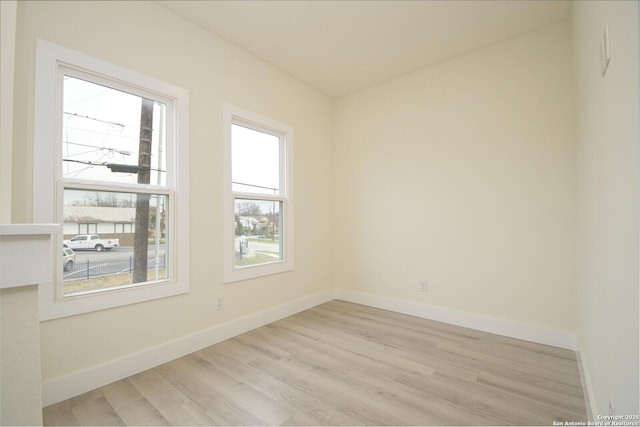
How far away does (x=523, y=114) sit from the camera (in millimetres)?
2701

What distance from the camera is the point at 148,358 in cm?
215

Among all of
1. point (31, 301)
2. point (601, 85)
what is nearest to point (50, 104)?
point (31, 301)

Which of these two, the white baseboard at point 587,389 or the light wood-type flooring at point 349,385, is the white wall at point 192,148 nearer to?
the light wood-type flooring at point 349,385

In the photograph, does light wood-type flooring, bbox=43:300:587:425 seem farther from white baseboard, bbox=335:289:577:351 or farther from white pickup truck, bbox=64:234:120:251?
white pickup truck, bbox=64:234:120:251

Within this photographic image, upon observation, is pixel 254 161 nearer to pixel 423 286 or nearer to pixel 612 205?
pixel 423 286

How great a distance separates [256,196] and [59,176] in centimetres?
159

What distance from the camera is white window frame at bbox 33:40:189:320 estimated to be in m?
1.73

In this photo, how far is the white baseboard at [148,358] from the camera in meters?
1.77

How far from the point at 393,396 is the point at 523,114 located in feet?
8.73


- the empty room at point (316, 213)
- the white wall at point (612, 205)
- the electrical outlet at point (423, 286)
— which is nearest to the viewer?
the white wall at point (612, 205)

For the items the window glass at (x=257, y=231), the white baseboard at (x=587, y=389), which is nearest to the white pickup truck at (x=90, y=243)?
the window glass at (x=257, y=231)

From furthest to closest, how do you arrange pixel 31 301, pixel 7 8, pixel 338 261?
pixel 338 261 → pixel 7 8 → pixel 31 301

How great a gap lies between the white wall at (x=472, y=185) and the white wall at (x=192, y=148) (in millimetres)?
677

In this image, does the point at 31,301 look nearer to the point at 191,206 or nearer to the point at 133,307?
the point at 133,307
